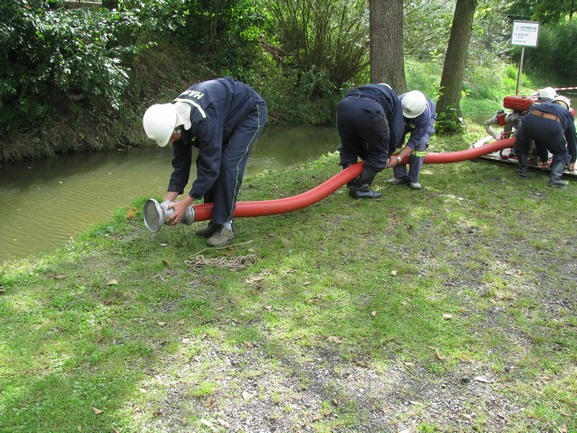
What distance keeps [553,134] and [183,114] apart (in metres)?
4.80

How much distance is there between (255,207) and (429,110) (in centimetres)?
265

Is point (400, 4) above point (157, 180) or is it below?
above

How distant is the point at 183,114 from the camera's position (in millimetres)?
4195

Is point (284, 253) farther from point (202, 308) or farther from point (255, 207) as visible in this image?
point (202, 308)

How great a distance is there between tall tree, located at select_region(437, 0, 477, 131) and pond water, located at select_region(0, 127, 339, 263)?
9.75 feet

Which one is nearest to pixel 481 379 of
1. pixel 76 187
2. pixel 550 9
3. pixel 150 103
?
pixel 76 187

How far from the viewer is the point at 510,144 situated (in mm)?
7484

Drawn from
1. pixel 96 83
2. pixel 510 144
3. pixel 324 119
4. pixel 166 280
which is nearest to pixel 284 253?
pixel 166 280

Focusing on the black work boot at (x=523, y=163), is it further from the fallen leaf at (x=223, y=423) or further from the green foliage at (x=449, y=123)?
the fallen leaf at (x=223, y=423)

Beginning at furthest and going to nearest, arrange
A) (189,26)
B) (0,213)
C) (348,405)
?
(189,26), (0,213), (348,405)

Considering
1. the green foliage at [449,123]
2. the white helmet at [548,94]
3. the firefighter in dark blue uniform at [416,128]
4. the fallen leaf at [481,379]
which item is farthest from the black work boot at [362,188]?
the green foliage at [449,123]

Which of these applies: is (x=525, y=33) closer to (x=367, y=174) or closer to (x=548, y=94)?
(x=548, y=94)

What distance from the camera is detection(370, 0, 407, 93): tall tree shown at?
816 cm

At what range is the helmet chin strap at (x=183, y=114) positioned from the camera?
4.18m
